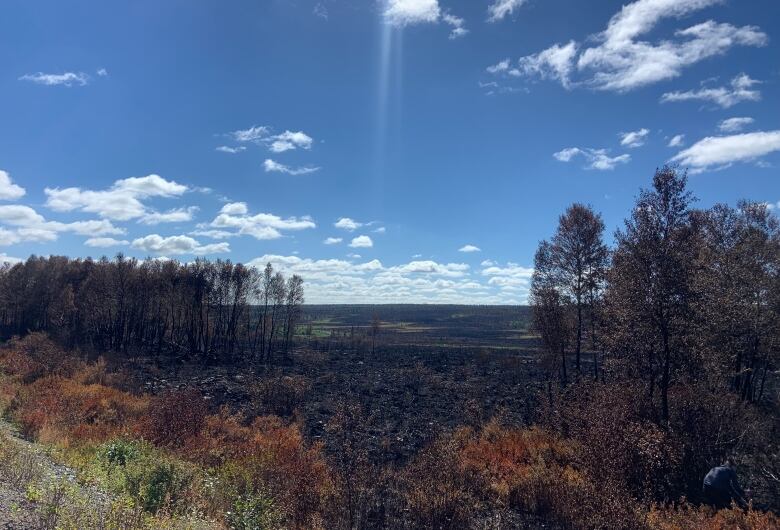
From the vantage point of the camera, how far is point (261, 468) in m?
12.4

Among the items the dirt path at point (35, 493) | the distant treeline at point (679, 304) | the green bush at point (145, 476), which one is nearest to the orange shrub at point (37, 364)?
the green bush at point (145, 476)

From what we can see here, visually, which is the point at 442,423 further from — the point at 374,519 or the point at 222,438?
the point at 374,519

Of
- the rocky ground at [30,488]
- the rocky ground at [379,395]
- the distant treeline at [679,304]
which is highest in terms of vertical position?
the distant treeline at [679,304]

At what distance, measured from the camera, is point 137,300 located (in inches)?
2195

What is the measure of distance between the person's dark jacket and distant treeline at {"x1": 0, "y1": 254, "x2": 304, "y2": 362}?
49.8 meters

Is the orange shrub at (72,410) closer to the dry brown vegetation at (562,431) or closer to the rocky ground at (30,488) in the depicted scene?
the dry brown vegetation at (562,431)

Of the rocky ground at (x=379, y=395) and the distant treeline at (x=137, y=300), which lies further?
the distant treeline at (x=137, y=300)

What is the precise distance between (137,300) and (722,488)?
190ft

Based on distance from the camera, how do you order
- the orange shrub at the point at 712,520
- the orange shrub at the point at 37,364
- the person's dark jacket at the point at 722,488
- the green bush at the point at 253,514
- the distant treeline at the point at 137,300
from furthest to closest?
the distant treeline at the point at 137,300 < the orange shrub at the point at 37,364 < the person's dark jacket at the point at 722,488 < the orange shrub at the point at 712,520 < the green bush at the point at 253,514

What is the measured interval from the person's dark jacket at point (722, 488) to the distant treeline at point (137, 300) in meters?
49.8

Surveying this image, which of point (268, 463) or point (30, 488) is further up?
point (30, 488)

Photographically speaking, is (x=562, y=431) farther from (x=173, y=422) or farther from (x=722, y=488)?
(x=173, y=422)

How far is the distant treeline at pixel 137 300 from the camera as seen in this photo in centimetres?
5378

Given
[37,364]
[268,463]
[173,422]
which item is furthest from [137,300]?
[268,463]
